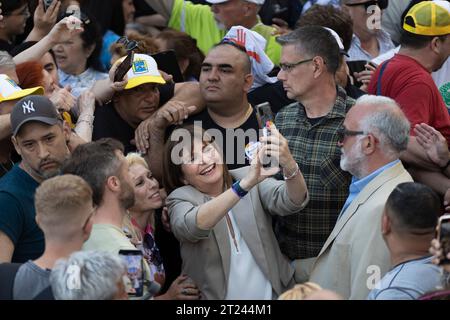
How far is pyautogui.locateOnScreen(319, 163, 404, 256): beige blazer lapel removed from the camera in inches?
209

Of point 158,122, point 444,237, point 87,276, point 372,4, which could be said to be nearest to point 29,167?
point 158,122

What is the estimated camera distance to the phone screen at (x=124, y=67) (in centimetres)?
649

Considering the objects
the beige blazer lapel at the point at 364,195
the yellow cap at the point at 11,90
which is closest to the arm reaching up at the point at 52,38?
the yellow cap at the point at 11,90

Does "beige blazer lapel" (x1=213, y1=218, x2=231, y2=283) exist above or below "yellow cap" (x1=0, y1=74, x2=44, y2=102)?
below

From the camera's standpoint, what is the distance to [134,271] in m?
4.62

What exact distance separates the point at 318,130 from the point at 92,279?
7.76 ft

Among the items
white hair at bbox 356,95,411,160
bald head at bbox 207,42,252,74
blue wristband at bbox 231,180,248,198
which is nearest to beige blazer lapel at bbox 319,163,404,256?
white hair at bbox 356,95,411,160

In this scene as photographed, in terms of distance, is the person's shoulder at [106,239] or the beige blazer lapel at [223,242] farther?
the beige blazer lapel at [223,242]

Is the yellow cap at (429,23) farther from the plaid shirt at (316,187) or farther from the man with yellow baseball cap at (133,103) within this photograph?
the man with yellow baseball cap at (133,103)

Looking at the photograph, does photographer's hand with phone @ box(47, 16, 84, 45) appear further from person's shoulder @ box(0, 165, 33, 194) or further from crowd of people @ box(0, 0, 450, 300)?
person's shoulder @ box(0, 165, 33, 194)

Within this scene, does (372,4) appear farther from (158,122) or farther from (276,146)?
(276,146)

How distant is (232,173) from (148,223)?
624 mm

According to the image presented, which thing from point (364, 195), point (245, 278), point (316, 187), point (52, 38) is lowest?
point (245, 278)

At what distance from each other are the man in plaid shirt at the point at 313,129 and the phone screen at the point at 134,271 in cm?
156
